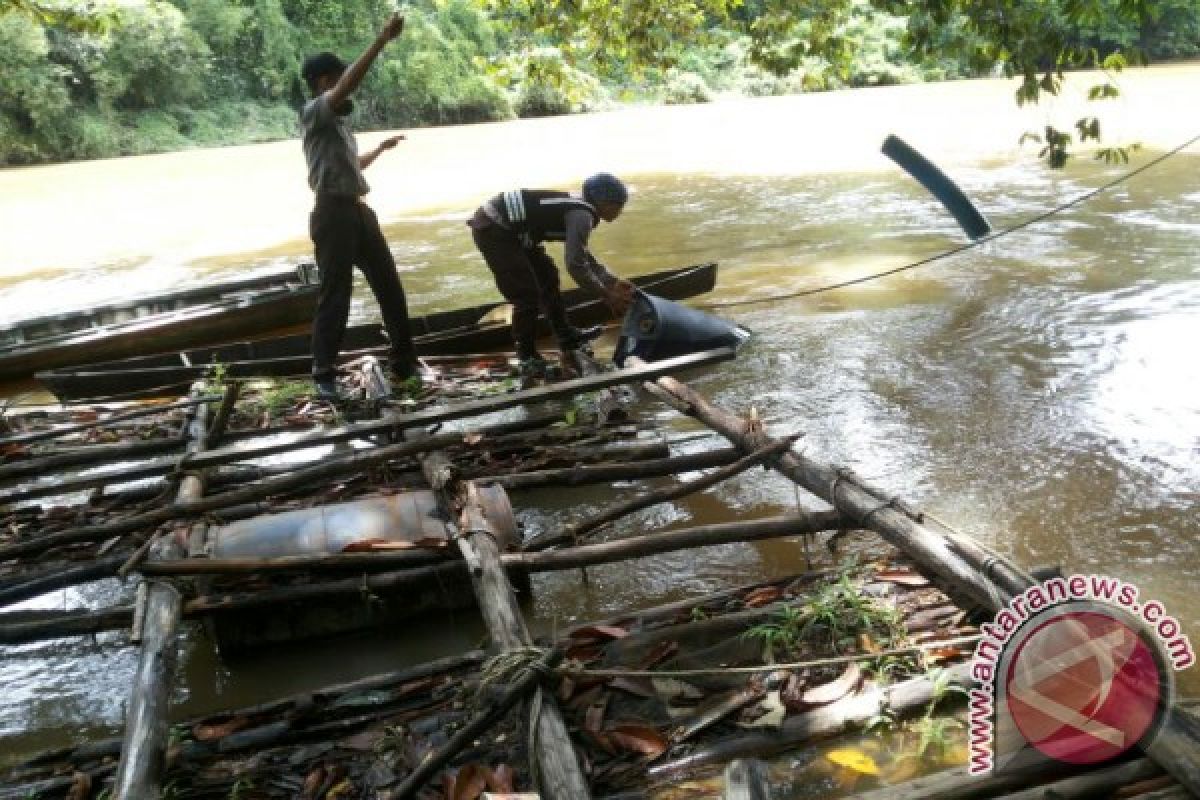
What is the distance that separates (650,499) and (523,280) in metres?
2.68

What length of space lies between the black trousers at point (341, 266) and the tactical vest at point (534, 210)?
79 centimetres

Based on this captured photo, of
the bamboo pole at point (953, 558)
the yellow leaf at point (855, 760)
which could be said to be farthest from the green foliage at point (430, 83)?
the yellow leaf at point (855, 760)

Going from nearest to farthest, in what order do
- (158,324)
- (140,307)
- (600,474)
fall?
1. (600,474)
2. (158,324)
3. (140,307)

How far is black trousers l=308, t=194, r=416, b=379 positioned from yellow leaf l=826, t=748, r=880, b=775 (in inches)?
157

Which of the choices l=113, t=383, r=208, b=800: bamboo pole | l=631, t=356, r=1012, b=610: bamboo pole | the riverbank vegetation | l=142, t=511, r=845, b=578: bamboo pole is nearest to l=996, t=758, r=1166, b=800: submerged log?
l=631, t=356, r=1012, b=610: bamboo pole

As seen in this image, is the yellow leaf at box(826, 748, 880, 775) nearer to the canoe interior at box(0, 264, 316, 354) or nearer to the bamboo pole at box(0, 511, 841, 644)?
the bamboo pole at box(0, 511, 841, 644)

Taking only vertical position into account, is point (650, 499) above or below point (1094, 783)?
above

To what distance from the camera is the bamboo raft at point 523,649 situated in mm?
2594

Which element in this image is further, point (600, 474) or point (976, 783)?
point (600, 474)

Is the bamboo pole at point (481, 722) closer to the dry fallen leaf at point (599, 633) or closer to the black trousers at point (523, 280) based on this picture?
the dry fallen leaf at point (599, 633)

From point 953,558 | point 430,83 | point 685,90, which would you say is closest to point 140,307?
point 953,558

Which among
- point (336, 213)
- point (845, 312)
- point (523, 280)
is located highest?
point (336, 213)

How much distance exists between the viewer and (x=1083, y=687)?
2475 mm

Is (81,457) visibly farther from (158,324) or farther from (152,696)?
(158,324)
